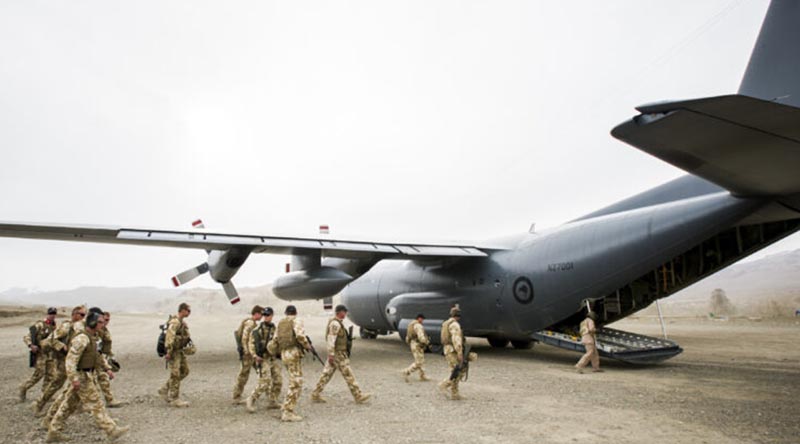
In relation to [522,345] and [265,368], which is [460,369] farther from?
[522,345]

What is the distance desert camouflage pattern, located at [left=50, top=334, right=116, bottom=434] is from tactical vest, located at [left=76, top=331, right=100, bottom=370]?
3cm

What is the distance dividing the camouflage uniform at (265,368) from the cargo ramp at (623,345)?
736 cm

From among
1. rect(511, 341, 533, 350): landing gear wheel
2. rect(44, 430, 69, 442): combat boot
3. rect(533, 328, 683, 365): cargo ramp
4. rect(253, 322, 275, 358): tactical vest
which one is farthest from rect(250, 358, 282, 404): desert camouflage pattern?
rect(511, 341, 533, 350): landing gear wheel

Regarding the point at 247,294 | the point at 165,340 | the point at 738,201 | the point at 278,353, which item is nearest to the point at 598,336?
the point at 738,201

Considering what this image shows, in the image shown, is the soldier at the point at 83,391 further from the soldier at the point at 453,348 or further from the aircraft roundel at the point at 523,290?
the aircraft roundel at the point at 523,290

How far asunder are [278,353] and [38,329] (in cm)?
471

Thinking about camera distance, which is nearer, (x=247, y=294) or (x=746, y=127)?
(x=746, y=127)

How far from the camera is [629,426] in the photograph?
5.81 metres

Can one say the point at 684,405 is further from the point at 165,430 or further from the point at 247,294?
the point at 247,294

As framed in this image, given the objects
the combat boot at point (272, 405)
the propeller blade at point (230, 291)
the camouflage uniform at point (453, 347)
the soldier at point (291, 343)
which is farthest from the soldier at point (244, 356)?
the propeller blade at point (230, 291)

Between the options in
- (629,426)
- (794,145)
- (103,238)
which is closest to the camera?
(794,145)

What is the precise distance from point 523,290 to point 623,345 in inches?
106

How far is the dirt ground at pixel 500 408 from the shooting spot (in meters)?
5.55

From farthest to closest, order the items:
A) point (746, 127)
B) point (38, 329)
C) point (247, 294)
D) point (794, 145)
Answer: point (247, 294) < point (38, 329) < point (794, 145) < point (746, 127)
